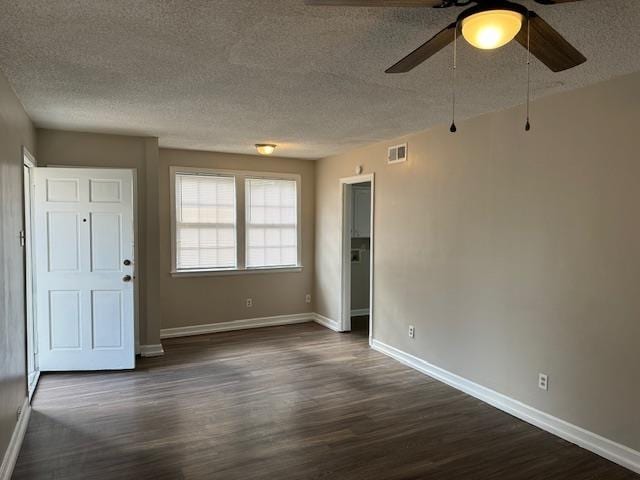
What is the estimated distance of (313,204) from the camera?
646 cm

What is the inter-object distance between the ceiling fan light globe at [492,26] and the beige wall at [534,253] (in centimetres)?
165

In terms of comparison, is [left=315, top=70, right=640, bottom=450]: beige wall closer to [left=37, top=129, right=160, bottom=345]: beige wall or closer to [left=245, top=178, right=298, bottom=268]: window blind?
[left=245, top=178, right=298, bottom=268]: window blind

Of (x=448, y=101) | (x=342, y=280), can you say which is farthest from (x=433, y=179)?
(x=342, y=280)

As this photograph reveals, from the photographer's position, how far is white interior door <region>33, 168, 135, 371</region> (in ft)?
13.5

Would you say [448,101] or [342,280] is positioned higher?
[448,101]

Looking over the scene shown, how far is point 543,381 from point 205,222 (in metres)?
4.17

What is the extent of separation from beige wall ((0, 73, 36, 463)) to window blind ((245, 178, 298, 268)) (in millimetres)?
2968

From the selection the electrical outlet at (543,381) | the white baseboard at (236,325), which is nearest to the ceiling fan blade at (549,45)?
the electrical outlet at (543,381)

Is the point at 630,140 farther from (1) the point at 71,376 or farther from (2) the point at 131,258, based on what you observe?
(1) the point at 71,376

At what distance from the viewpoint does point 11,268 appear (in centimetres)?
287

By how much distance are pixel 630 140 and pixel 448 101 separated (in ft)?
3.89

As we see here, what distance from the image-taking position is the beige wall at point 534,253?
273cm

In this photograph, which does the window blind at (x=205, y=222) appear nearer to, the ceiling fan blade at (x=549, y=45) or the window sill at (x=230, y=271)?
the window sill at (x=230, y=271)

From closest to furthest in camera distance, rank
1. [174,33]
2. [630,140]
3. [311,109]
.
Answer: [174,33] → [630,140] → [311,109]
